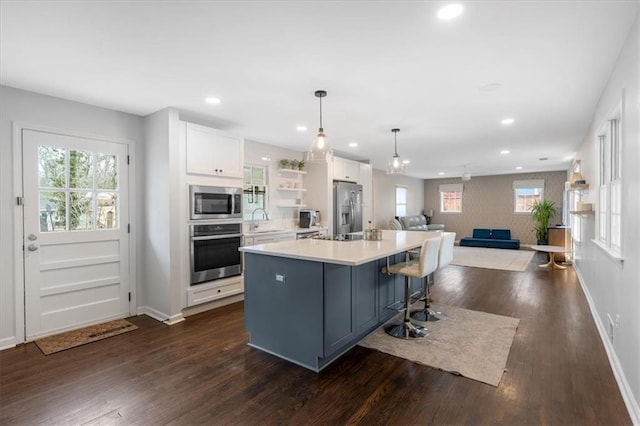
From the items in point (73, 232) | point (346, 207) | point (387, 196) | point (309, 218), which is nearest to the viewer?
point (73, 232)

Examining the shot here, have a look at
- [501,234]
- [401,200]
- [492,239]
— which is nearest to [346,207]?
[401,200]

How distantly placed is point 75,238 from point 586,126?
6.67m

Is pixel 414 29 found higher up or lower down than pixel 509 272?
higher up

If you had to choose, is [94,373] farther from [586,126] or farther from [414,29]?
[586,126]

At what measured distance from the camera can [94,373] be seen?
8.32 feet

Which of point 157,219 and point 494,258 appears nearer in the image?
point 157,219

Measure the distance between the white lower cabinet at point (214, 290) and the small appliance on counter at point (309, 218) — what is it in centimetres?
174

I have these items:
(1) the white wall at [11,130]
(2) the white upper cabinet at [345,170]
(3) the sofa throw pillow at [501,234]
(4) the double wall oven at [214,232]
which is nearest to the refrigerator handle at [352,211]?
(2) the white upper cabinet at [345,170]

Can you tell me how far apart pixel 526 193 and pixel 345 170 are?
25.4 ft

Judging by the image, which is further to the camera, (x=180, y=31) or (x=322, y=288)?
(x=322, y=288)

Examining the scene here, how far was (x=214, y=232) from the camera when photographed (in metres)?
4.10

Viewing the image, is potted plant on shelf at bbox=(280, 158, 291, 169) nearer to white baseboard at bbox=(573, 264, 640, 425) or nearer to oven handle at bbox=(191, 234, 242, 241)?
oven handle at bbox=(191, 234, 242, 241)

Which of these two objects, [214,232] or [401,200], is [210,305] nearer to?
[214,232]

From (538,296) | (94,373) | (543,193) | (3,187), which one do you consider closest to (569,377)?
(538,296)
